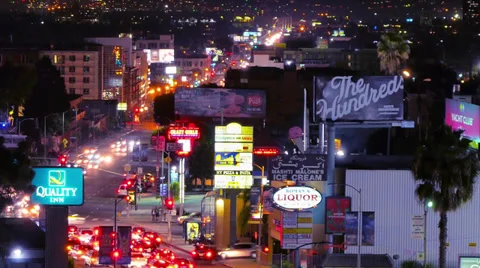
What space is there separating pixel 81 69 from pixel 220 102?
72.4 metres

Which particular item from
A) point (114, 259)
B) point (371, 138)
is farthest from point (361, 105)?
point (371, 138)

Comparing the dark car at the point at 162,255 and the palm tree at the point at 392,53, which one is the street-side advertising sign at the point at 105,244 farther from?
the palm tree at the point at 392,53

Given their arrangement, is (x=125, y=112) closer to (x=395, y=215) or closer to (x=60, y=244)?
(x=395, y=215)

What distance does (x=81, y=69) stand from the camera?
186 metres

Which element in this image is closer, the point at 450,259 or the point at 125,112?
the point at 450,259

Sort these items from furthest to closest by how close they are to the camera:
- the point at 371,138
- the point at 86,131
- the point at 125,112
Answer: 1. the point at 125,112
2. the point at 86,131
3. the point at 371,138

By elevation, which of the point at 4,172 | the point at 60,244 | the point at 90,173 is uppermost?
the point at 4,172

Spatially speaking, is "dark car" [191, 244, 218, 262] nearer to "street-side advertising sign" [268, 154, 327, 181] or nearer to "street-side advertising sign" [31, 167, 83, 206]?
"street-side advertising sign" [268, 154, 327, 181]

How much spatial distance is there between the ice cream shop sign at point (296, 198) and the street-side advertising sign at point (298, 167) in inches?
45.6

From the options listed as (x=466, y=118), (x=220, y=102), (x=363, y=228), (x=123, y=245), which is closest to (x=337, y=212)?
(x=363, y=228)

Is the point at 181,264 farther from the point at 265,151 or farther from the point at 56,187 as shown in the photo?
the point at 56,187

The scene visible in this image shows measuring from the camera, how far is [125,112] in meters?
186

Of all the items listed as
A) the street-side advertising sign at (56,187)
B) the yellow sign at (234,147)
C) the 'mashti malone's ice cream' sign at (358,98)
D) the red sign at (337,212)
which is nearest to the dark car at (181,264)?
the red sign at (337,212)

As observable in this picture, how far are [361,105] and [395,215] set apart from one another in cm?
577
